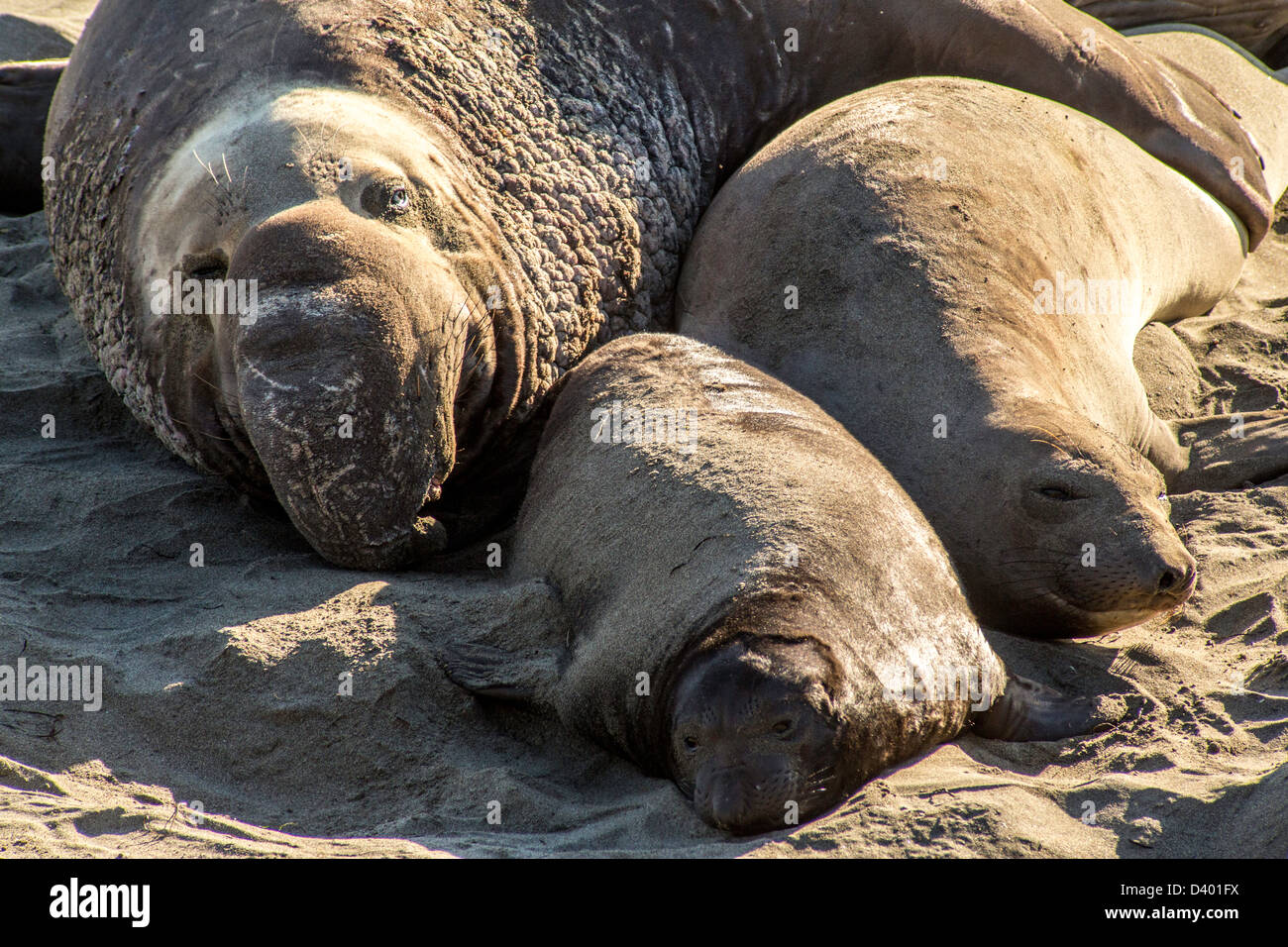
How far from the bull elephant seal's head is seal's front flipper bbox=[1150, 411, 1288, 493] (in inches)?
91.9

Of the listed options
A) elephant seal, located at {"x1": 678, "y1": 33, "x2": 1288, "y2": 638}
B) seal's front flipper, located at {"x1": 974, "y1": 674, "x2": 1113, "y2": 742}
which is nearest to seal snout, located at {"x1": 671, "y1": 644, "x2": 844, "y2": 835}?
seal's front flipper, located at {"x1": 974, "y1": 674, "x2": 1113, "y2": 742}

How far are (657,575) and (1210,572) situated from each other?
1.85 m

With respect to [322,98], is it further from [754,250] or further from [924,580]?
[924,580]

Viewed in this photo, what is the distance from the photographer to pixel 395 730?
138 inches

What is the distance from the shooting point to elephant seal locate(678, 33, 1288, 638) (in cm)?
409

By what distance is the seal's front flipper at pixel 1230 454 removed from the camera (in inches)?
194

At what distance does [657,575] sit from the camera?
3525 mm

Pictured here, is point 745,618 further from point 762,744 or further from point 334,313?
point 334,313

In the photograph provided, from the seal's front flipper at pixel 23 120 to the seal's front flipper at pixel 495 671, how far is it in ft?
15.2

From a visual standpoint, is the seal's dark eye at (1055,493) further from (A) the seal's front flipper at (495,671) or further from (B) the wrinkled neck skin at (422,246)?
(B) the wrinkled neck skin at (422,246)

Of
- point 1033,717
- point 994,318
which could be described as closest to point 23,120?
point 994,318

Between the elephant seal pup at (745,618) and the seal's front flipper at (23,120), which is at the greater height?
the seal's front flipper at (23,120)

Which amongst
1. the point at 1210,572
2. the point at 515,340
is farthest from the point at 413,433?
the point at 1210,572

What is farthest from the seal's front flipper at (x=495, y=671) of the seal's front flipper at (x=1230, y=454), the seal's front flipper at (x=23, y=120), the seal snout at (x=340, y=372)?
the seal's front flipper at (x=23, y=120)
